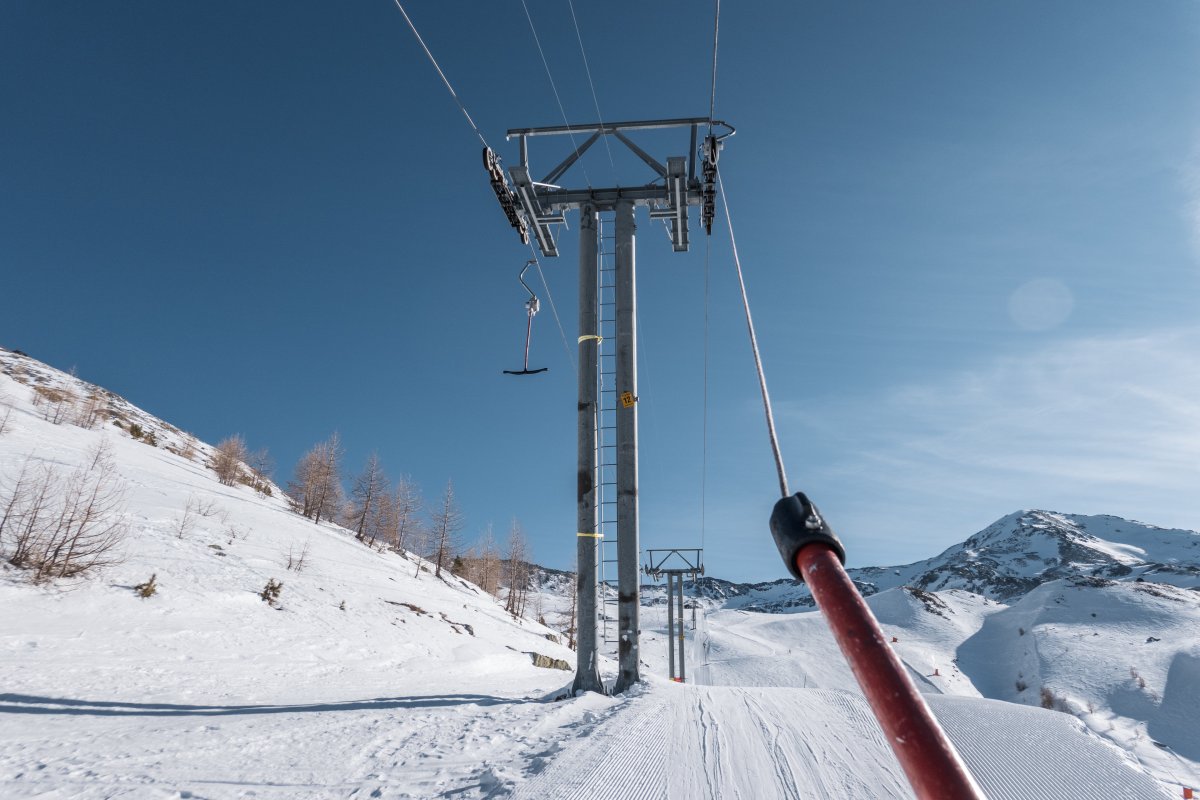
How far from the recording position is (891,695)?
93 centimetres

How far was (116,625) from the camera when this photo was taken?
10617 mm

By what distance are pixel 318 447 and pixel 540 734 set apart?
169 feet

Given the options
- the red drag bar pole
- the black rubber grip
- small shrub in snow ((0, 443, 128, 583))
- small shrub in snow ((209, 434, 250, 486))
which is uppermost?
small shrub in snow ((209, 434, 250, 486))

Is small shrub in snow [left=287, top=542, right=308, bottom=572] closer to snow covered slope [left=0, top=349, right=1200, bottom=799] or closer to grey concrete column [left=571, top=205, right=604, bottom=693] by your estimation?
snow covered slope [left=0, top=349, right=1200, bottom=799]

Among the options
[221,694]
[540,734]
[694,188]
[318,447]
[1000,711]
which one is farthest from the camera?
[318,447]

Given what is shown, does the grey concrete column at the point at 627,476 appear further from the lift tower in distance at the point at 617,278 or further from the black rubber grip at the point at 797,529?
the black rubber grip at the point at 797,529

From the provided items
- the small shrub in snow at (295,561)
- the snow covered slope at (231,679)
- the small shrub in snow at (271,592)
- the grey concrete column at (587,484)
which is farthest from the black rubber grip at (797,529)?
the small shrub in snow at (295,561)

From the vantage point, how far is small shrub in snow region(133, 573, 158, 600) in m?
12.2

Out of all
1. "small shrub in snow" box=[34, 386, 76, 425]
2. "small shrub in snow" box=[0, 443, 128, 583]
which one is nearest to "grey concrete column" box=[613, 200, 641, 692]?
"small shrub in snow" box=[0, 443, 128, 583]

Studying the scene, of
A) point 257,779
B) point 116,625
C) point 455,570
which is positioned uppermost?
point 455,570

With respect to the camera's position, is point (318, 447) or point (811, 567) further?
point (318, 447)

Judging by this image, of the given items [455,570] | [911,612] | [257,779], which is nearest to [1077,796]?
[257,779]

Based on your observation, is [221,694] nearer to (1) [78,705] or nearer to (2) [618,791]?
(1) [78,705]

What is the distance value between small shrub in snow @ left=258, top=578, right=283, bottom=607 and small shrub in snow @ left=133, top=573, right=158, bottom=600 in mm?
2804
